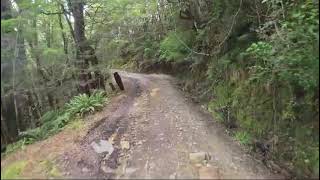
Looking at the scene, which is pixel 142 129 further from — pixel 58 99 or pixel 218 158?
pixel 58 99

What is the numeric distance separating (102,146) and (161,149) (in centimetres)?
152

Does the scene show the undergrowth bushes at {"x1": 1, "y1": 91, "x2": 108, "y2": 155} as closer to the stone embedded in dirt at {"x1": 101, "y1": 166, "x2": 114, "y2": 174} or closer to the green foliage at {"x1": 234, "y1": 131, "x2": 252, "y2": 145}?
the stone embedded in dirt at {"x1": 101, "y1": 166, "x2": 114, "y2": 174}

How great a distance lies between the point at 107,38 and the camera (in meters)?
17.5

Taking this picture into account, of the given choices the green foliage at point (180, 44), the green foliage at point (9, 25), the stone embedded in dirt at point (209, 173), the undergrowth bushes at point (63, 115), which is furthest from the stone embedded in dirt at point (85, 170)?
the green foliage at point (180, 44)

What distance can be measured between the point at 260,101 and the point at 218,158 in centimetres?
211

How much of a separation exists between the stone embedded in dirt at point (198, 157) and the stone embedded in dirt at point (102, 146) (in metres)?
1.93

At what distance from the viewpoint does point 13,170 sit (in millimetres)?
8586

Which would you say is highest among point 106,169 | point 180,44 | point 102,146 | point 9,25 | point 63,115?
point 9,25

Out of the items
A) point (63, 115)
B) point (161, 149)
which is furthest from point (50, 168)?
point (63, 115)

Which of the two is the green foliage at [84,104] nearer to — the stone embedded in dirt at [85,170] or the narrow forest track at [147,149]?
the narrow forest track at [147,149]

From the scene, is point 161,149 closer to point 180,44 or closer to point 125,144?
point 125,144

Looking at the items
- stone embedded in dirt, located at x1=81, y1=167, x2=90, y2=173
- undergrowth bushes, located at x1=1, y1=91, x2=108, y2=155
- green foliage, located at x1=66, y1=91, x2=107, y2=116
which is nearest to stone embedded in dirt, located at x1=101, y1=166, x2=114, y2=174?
stone embedded in dirt, located at x1=81, y1=167, x2=90, y2=173

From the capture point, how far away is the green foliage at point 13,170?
27.1 feet

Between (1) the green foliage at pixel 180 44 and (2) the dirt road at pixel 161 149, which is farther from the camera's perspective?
(1) the green foliage at pixel 180 44
